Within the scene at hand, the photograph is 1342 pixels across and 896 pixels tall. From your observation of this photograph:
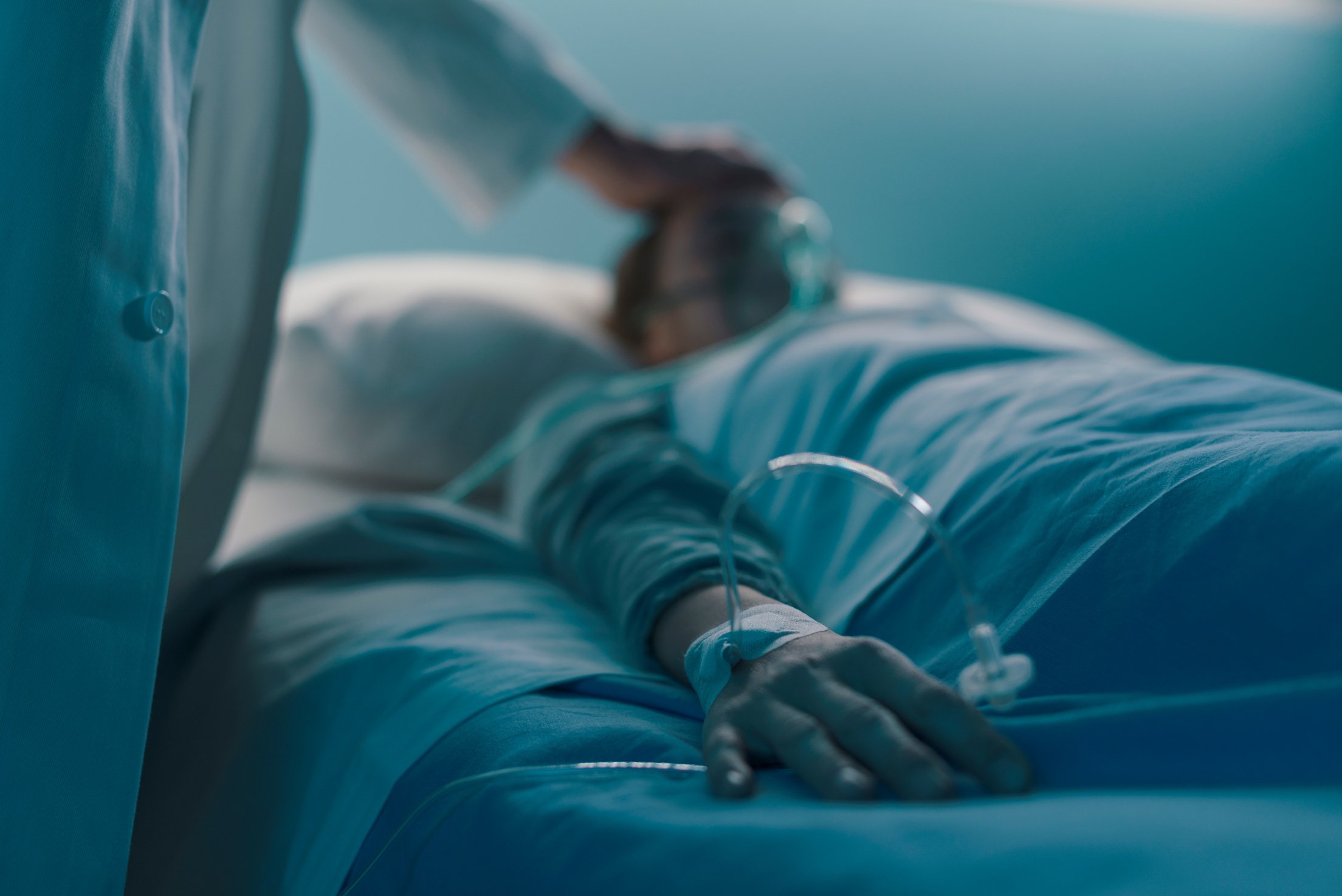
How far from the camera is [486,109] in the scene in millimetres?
1076

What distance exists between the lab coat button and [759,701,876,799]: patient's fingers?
0.32m

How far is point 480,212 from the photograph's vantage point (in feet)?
3.89

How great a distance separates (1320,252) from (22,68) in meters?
2.16

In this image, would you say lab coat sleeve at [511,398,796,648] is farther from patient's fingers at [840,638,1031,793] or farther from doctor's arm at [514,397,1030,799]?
patient's fingers at [840,638,1031,793]

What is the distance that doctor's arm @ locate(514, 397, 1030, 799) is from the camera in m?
0.33

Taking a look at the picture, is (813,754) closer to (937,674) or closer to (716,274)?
(937,674)

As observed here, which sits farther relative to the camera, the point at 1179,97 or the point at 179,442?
the point at 1179,97

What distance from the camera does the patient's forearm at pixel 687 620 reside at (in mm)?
475

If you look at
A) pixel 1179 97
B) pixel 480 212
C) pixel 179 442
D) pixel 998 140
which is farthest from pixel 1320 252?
pixel 179 442

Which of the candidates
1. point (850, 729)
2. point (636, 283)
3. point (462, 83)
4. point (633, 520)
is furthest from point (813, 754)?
point (636, 283)

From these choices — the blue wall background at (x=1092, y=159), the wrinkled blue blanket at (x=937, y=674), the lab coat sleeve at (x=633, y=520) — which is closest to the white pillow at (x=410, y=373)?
the lab coat sleeve at (x=633, y=520)

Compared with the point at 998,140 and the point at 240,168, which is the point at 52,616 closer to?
the point at 240,168

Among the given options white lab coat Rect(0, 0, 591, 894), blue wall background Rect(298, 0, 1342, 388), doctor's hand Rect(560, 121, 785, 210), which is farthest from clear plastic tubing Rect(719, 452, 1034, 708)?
blue wall background Rect(298, 0, 1342, 388)

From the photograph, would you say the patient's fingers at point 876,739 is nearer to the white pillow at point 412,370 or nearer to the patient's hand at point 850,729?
the patient's hand at point 850,729
